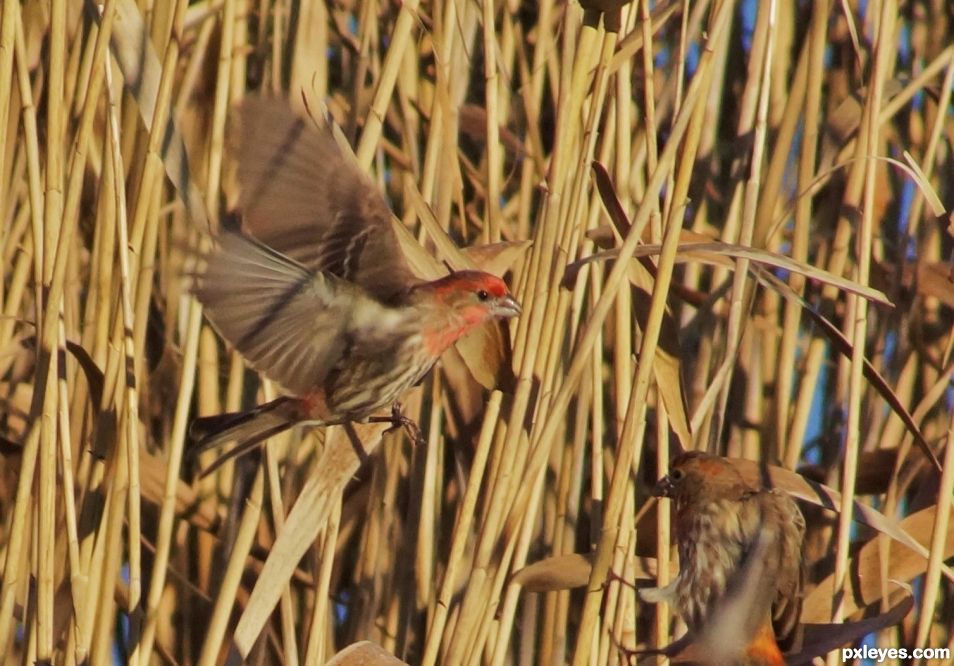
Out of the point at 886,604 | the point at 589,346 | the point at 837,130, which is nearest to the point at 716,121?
the point at 837,130

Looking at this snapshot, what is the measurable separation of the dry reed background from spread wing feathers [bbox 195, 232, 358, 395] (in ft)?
0.52

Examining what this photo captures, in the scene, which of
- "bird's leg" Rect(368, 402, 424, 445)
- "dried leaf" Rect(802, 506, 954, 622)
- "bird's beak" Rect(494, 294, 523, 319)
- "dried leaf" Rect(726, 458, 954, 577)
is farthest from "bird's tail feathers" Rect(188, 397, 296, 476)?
"dried leaf" Rect(802, 506, 954, 622)

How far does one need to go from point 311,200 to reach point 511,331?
588mm

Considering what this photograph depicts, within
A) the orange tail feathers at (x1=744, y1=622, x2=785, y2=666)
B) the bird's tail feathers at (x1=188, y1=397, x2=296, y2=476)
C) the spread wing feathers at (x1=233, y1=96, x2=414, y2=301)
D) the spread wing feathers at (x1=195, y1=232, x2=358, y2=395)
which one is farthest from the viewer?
the orange tail feathers at (x1=744, y1=622, x2=785, y2=666)

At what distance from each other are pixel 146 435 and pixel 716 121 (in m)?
1.59

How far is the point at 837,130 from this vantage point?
3.09 m

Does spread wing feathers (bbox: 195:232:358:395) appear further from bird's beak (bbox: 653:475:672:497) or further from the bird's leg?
bird's beak (bbox: 653:475:672:497)

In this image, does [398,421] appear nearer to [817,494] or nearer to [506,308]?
[506,308]

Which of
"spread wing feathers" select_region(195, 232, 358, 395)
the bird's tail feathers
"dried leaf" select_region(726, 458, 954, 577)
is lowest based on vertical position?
"dried leaf" select_region(726, 458, 954, 577)

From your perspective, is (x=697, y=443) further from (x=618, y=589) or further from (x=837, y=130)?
(x=837, y=130)

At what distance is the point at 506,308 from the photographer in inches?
92.2

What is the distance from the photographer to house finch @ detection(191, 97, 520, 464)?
7.31 ft

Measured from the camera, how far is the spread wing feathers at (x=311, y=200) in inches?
89.6

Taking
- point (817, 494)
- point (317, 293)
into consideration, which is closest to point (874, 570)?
point (817, 494)
